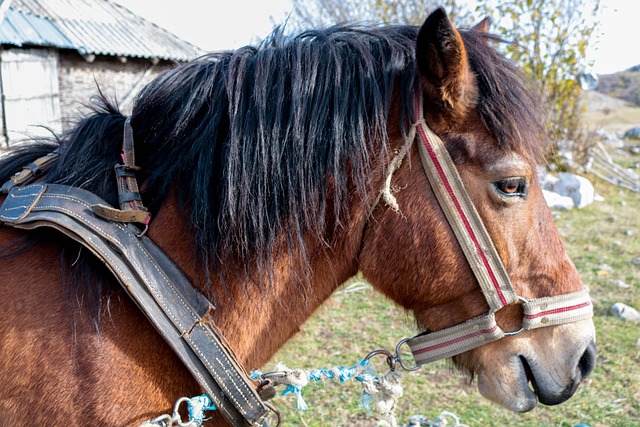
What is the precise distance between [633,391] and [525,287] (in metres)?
2.52

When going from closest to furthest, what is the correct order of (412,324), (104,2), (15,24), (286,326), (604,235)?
(286,326) < (412,324) < (604,235) < (15,24) < (104,2)

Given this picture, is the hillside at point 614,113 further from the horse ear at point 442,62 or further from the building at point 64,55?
the horse ear at point 442,62

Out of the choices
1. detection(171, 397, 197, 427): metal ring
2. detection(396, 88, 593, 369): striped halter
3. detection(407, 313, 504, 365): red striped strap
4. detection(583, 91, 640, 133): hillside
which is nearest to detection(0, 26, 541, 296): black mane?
detection(396, 88, 593, 369): striped halter

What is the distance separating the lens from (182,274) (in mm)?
1232

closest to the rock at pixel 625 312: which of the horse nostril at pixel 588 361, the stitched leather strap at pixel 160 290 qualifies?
the horse nostril at pixel 588 361

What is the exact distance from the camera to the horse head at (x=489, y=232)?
4.26ft

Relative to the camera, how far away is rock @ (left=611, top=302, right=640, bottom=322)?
13.9 feet

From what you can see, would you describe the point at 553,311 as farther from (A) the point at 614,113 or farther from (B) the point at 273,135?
(A) the point at 614,113

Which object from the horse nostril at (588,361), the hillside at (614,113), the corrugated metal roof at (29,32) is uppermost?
the horse nostril at (588,361)

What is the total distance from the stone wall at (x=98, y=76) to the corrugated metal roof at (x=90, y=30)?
336 millimetres

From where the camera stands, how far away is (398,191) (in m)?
1.31

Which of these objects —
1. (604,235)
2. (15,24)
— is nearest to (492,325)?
(604,235)

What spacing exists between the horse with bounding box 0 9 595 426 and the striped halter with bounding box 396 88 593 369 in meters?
0.02

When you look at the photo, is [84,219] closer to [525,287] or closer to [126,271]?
[126,271]
